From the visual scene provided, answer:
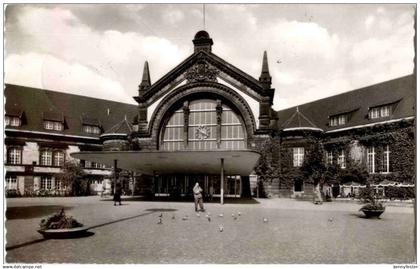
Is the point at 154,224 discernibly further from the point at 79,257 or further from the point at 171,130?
the point at 171,130

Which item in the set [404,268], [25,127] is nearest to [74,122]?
[25,127]

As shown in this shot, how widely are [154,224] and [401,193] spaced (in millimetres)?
23622

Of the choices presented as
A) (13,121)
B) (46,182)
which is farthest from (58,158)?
(13,121)

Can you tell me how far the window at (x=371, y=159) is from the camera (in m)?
35.4

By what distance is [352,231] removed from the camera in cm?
1381

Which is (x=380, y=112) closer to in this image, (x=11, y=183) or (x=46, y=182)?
(x=46, y=182)

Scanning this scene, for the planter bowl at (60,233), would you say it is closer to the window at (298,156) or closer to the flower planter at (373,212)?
the flower planter at (373,212)

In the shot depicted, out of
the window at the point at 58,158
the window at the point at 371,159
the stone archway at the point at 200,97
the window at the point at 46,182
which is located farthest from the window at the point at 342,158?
the window at the point at 46,182

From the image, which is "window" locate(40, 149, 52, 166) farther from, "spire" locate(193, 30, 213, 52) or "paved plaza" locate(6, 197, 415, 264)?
"paved plaza" locate(6, 197, 415, 264)

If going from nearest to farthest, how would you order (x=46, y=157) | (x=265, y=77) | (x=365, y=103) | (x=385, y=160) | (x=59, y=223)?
(x=59, y=223), (x=385, y=160), (x=265, y=77), (x=365, y=103), (x=46, y=157)

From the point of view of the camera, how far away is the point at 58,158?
42938mm

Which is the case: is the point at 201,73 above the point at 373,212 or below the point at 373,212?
above

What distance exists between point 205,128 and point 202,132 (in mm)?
453

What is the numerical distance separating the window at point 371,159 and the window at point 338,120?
5.20 metres
